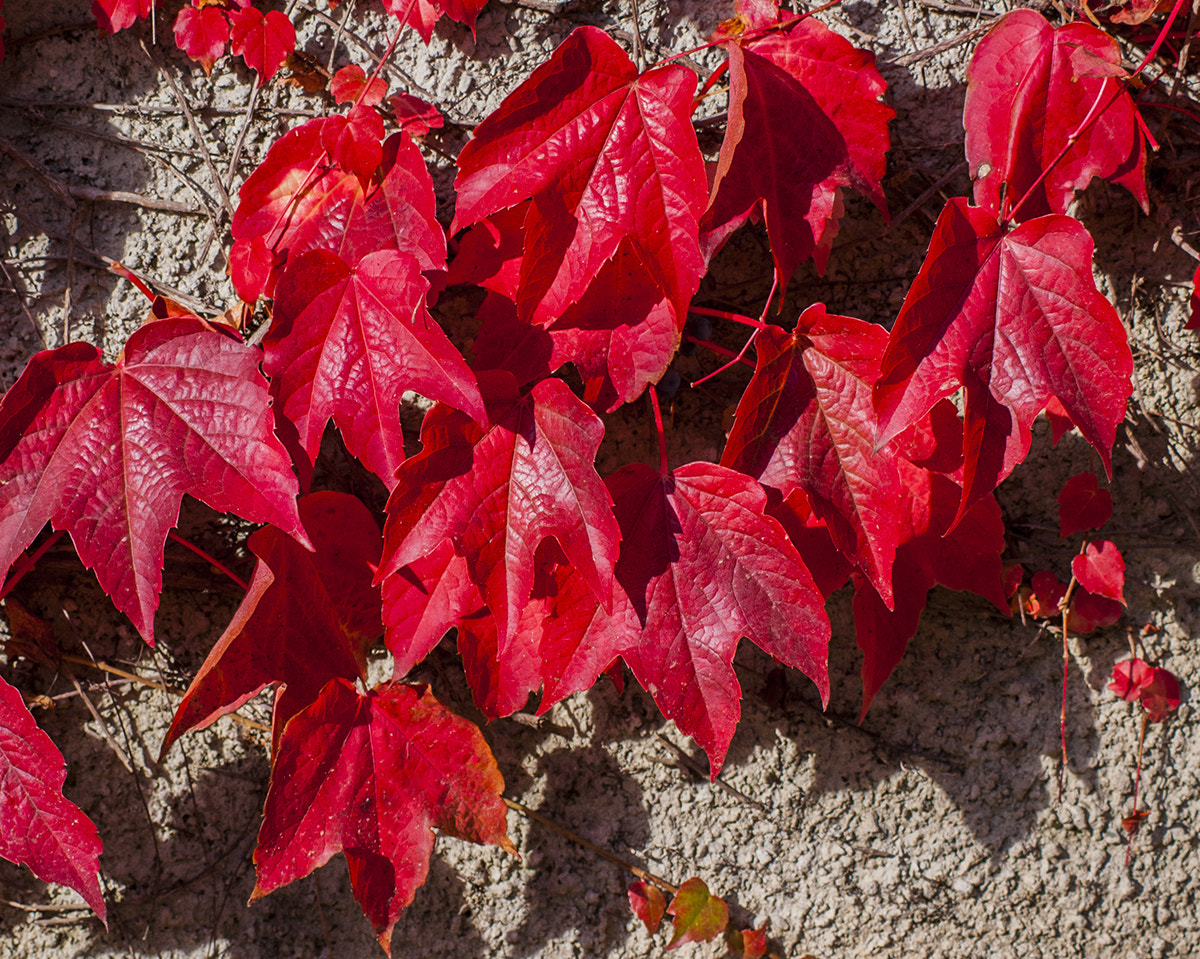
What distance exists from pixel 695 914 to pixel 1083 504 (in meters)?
0.93

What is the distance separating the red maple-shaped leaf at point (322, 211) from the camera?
1109 mm

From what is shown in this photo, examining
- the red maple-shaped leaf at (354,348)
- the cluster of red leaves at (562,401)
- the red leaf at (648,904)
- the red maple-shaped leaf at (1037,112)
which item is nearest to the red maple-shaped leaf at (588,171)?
the cluster of red leaves at (562,401)

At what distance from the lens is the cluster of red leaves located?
3.21ft

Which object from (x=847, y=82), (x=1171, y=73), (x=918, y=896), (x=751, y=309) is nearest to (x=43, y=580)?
(x=751, y=309)

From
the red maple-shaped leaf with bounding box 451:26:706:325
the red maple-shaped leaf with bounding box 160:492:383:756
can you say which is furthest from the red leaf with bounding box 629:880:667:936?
the red maple-shaped leaf with bounding box 451:26:706:325

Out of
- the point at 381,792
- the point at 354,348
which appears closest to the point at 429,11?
the point at 354,348

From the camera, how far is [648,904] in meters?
1.37

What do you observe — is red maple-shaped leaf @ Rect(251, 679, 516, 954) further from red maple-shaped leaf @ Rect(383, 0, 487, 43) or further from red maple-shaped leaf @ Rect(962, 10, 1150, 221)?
red maple-shaped leaf @ Rect(962, 10, 1150, 221)

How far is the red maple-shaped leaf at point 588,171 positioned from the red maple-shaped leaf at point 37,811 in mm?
868

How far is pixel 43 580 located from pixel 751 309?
48.5 inches

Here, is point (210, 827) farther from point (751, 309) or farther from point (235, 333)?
point (751, 309)

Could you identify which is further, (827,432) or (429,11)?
(429,11)

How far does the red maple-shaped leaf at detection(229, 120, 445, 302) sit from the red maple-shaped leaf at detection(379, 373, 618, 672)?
0.24 meters

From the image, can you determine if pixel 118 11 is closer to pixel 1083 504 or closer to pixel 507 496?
pixel 507 496
